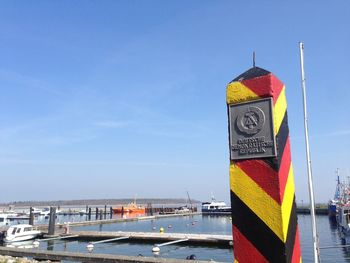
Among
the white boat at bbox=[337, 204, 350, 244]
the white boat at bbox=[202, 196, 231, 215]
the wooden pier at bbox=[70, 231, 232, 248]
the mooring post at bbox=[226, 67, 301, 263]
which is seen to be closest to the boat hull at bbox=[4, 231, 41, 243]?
the wooden pier at bbox=[70, 231, 232, 248]

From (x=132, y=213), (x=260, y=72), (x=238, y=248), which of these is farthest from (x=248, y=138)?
(x=132, y=213)

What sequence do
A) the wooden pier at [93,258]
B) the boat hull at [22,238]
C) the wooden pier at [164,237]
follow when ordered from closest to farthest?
1. the wooden pier at [93,258]
2. the wooden pier at [164,237]
3. the boat hull at [22,238]

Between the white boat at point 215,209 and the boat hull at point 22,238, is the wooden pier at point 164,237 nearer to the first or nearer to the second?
the boat hull at point 22,238

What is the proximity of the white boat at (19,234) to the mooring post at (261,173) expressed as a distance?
4284cm

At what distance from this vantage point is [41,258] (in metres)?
16.2

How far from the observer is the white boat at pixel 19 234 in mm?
40975

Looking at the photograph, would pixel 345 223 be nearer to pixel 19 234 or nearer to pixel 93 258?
pixel 93 258

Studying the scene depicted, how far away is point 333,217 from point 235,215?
7331cm

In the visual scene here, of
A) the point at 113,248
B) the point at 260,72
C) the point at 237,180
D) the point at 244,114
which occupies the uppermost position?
the point at 260,72

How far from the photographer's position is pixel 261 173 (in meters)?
3.17

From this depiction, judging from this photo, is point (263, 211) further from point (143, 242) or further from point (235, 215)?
point (143, 242)

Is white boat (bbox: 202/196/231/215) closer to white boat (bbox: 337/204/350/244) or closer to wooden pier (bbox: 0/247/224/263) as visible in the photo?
white boat (bbox: 337/204/350/244)

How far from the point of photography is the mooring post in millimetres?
3098

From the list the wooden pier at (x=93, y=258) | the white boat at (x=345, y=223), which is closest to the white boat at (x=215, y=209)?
the white boat at (x=345, y=223)
